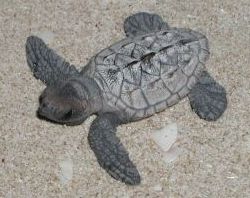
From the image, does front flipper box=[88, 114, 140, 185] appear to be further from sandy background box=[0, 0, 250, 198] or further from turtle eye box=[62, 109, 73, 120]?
turtle eye box=[62, 109, 73, 120]

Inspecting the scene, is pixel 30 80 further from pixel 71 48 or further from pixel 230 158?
pixel 230 158

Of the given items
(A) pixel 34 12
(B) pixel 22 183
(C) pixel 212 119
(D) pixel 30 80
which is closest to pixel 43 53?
(D) pixel 30 80

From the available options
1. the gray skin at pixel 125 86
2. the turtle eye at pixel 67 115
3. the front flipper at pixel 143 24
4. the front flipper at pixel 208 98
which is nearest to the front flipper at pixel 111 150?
the gray skin at pixel 125 86

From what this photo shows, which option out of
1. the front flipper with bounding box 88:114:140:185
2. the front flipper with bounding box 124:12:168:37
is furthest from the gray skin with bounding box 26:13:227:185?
the front flipper with bounding box 124:12:168:37

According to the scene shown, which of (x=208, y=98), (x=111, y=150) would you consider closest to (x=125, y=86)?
(x=111, y=150)

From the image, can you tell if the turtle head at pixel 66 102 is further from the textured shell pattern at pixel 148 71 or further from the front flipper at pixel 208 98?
the front flipper at pixel 208 98

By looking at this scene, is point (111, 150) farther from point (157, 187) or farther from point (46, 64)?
point (46, 64)
